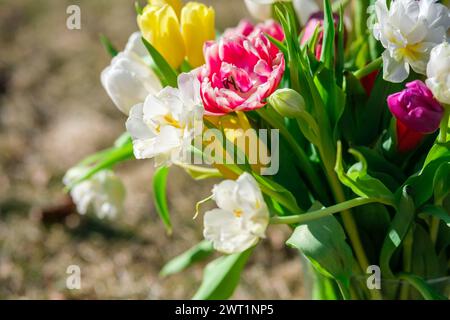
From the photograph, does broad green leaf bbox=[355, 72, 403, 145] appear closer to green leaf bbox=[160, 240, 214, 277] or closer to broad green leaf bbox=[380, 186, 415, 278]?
broad green leaf bbox=[380, 186, 415, 278]

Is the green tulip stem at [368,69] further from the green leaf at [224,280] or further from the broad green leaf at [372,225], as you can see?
the green leaf at [224,280]

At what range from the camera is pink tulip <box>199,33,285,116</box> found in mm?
625

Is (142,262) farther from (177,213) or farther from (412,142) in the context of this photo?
(412,142)

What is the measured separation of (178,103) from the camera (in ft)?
2.03

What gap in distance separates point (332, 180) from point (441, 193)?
0.32 feet

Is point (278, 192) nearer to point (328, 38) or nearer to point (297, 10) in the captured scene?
point (328, 38)

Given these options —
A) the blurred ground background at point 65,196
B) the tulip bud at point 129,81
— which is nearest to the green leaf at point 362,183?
the tulip bud at point 129,81

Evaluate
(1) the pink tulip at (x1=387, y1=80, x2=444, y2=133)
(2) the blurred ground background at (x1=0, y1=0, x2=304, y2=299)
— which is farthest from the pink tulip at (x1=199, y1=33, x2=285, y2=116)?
(2) the blurred ground background at (x1=0, y1=0, x2=304, y2=299)

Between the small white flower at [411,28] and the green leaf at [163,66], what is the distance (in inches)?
7.7

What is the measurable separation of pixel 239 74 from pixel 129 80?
0.14 metres

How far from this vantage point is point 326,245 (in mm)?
685

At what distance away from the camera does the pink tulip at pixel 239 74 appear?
62 cm

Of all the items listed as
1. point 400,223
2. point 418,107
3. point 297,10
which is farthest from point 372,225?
point 297,10

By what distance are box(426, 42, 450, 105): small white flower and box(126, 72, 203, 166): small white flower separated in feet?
0.59
